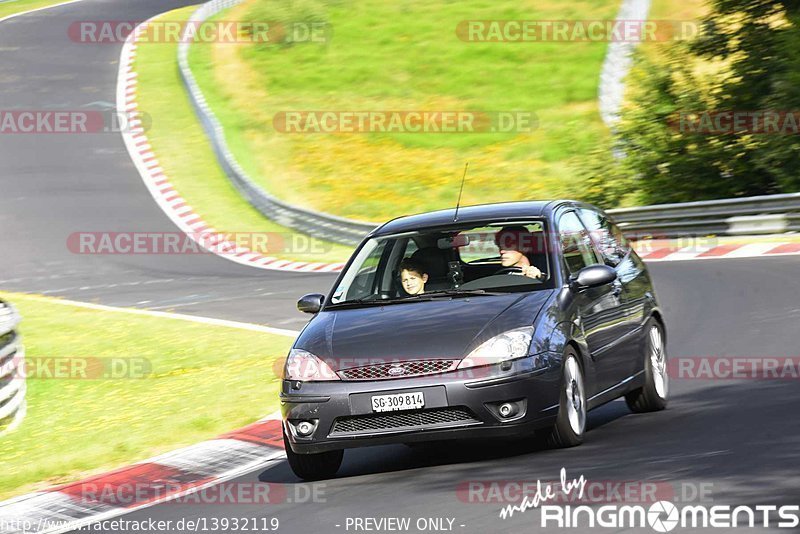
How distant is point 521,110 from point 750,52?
12.6m

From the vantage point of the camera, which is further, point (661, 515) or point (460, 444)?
point (460, 444)

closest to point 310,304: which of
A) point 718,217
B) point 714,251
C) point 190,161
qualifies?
point 714,251

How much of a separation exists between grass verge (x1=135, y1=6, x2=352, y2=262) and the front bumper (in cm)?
1759

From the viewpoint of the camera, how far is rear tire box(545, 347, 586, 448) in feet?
26.5

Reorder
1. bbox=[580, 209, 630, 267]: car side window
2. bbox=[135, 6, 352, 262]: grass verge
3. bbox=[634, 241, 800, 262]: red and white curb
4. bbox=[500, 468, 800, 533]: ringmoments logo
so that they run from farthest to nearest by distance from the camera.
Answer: bbox=[135, 6, 352, 262]: grass verge, bbox=[634, 241, 800, 262]: red and white curb, bbox=[580, 209, 630, 267]: car side window, bbox=[500, 468, 800, 533]: ringmoments logo

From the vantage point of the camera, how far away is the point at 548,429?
8.13 metres

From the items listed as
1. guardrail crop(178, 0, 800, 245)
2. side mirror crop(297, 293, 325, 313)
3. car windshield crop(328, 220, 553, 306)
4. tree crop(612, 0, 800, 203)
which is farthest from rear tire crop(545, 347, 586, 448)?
tree crop(612, 0, 800, 203)

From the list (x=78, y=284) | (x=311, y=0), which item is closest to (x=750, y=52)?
(x=78, y=284)

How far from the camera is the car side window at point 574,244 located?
9.05 meters

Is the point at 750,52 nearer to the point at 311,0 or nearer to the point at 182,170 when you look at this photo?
the point at 182,170

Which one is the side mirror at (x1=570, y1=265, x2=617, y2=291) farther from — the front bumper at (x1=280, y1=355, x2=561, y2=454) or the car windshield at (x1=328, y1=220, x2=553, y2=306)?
the front bumper at (x1=280, y1=355, x2=561, y2=454)

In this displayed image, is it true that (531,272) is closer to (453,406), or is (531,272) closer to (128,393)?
(453,406)

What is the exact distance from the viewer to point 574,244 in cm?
926

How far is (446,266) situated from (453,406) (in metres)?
1.47
